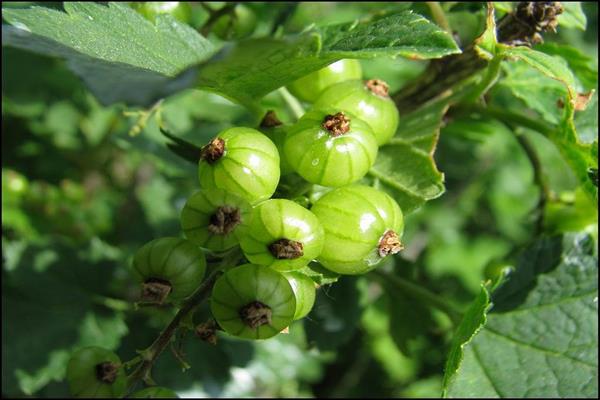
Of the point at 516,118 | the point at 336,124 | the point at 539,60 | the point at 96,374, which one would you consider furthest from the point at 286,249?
the point at 516,118

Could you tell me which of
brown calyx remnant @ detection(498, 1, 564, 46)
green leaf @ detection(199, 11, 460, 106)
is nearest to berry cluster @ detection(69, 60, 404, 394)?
green leaf @ detection(199, 11, 460, 106)

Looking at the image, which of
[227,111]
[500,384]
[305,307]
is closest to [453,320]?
[500,384]

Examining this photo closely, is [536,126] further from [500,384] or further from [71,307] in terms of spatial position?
[71,307]

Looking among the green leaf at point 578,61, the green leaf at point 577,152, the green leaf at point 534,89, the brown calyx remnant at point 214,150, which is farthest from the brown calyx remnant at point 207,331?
the green leaf at point 578,61

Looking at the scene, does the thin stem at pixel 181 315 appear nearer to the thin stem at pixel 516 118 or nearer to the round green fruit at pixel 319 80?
the round green fruit at pixel 319 80

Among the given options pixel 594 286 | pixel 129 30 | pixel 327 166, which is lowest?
pixel 594 286

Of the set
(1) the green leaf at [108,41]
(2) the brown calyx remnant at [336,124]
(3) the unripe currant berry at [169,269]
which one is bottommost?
(3) the unripe currant berry at [169,269]
